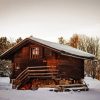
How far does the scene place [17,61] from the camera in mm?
20609

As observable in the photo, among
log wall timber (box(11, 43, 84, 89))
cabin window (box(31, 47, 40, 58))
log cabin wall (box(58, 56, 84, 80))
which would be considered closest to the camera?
log wall timber (box(11, 43, 84, 89))

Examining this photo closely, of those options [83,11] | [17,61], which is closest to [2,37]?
[17,61]

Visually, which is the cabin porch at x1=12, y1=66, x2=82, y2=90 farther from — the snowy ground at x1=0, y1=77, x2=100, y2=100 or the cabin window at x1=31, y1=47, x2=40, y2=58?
the snowy ground at x1=0, y1=77, x2=100, y2=100

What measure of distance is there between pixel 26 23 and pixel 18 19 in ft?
2.17

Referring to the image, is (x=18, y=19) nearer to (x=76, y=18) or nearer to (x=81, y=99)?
(x=76, y=18)

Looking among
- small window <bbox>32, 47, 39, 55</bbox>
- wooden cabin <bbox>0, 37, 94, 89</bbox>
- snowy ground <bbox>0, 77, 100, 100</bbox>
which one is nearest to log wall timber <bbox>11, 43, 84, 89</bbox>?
wooden cabin <bbox>0, 37, 94, 89</bbox>

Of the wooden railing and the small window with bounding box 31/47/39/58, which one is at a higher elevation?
the small window with bounding box 31/47/39/58

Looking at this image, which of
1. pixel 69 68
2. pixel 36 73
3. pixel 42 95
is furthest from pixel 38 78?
pixel 42 95

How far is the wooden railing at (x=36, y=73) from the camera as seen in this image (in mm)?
18547

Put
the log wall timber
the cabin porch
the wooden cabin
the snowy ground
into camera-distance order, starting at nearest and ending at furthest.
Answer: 1. the snowy ground
2. the cabin porch
3. the wooden cabin
4. the log wall timber

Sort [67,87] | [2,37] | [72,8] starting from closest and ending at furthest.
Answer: [72,8] → [67,87] → [2,37]

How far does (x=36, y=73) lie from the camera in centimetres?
1891

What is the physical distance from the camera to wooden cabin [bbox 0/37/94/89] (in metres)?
18.6

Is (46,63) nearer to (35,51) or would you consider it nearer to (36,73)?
(36,73)
